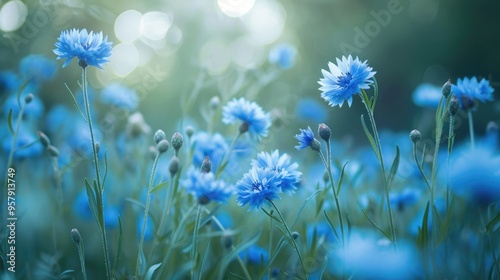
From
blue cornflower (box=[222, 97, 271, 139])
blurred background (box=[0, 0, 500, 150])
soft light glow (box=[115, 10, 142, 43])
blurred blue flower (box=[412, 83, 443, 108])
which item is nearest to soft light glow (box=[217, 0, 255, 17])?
blurred background (box=[0, 0, 500, 150])

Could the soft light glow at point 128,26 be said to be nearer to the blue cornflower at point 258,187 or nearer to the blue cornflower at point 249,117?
the blue cornflower at point 249,117

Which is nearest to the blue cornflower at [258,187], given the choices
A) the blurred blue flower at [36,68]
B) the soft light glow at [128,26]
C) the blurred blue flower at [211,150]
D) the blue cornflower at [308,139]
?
the blue cornflower at [308,139]

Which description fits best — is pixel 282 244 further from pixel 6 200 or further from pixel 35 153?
pixel 35 153

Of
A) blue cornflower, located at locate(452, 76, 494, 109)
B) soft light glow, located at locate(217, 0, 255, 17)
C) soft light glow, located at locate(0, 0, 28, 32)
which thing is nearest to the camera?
blue cornflower, located at locate(452, 76, 494, 109)

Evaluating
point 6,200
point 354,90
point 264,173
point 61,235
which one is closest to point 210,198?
point 264,173

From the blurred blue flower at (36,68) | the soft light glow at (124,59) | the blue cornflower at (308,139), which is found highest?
the soft light glow at (124,59)

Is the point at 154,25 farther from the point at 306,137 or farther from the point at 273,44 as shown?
the point at 306,137

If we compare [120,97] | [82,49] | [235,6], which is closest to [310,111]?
[235,6]

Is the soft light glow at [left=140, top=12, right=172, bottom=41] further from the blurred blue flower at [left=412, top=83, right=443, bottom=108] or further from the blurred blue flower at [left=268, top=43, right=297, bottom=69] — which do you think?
the blurred blue flower at [left=412, top=83, right=443, bottom=108]
